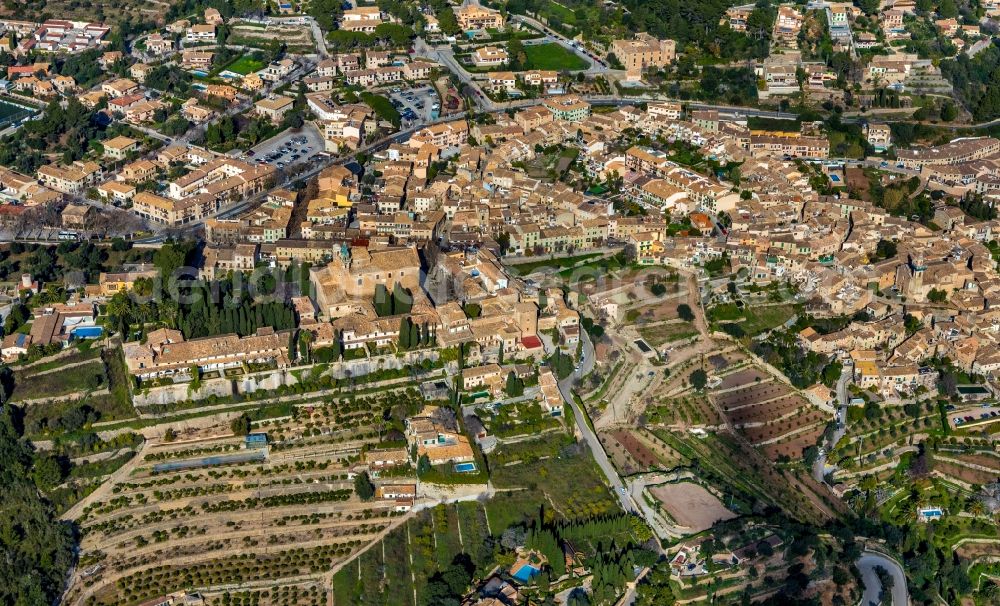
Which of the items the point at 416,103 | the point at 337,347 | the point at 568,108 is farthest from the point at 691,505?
the point at 416,103

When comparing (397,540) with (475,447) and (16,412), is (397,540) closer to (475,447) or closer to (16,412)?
(475,447)

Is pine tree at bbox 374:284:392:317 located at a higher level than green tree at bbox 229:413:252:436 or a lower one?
higher

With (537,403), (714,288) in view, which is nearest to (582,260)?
(714,288)

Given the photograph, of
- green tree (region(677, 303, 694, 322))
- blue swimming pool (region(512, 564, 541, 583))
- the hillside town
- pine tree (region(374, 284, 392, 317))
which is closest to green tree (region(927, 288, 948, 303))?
the hillside town

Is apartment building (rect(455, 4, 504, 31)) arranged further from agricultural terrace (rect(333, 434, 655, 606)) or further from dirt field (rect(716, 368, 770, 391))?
agricultural terrace (rect(333, 434, 655, 606))

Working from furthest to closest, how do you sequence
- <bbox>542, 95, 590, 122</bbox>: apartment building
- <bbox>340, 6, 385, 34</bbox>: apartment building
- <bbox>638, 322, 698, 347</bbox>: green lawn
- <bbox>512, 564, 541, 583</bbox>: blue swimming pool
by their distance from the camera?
<bbox>340, 6, 385, 34</bbox>: apartment building → <bbox>542, 95, 590, 122</bbox>: apartment building → <bbox>638, 322, 698, 347</bbox>: green lawn → <bbox>512, 564, 541, 583</bbox>: blue swimming pool

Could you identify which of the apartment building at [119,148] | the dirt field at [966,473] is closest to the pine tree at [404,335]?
the dirt field at [966,473]

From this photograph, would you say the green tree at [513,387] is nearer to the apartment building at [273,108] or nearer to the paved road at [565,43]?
the apartment building at [273,108]
